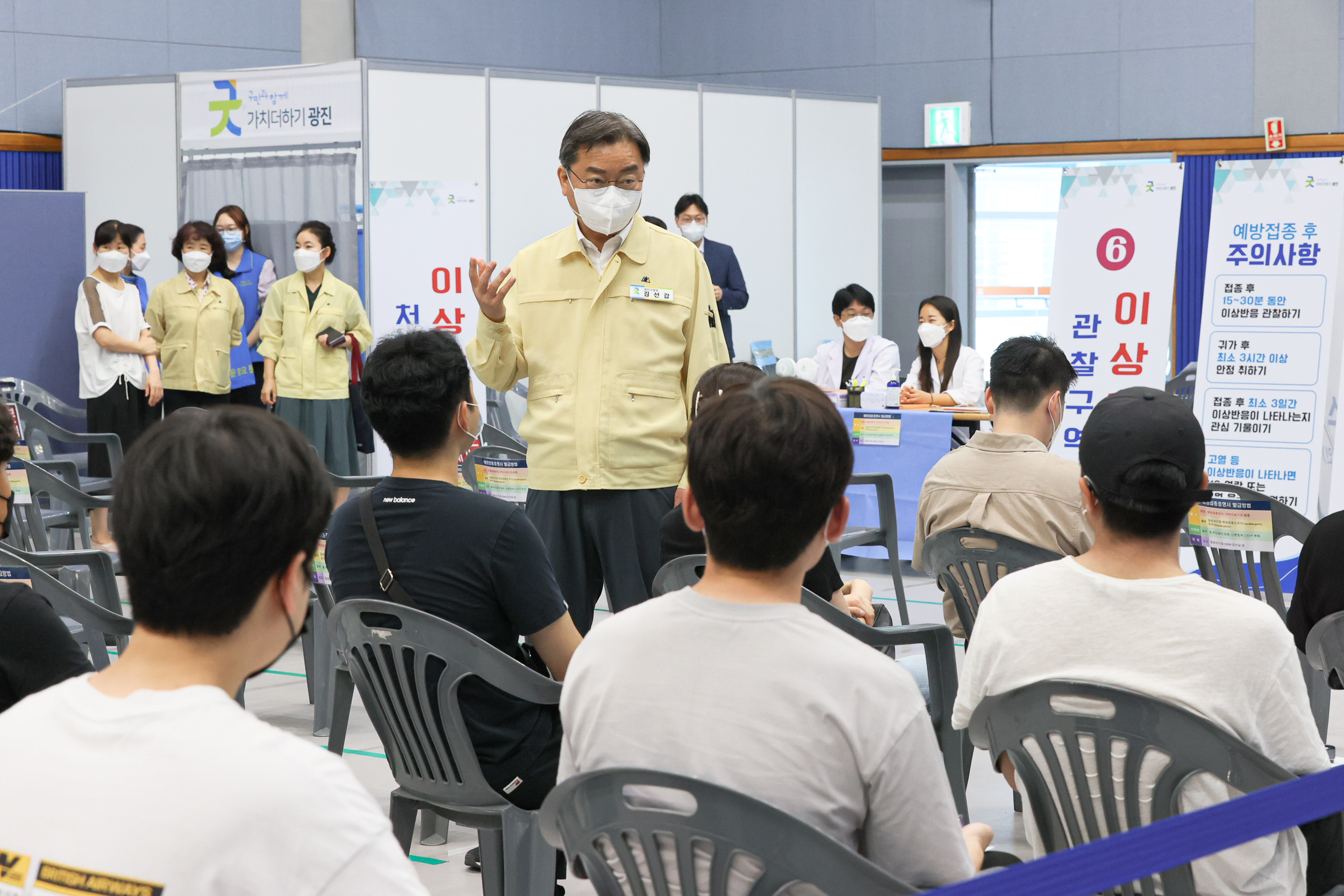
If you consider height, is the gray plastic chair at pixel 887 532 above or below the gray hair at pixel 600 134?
below

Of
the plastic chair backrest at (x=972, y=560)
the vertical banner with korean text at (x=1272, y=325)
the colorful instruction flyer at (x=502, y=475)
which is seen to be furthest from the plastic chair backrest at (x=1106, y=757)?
the vertical banner with korean text at (x=1272, y=325)

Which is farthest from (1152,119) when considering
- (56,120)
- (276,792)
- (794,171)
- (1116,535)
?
(276,792)

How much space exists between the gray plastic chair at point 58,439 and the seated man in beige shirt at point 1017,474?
3.51m

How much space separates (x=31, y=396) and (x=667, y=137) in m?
4.19

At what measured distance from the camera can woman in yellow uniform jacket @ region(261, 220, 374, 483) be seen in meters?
7.45

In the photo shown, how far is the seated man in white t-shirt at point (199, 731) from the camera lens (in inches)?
37.8

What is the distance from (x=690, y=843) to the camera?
1363 mm

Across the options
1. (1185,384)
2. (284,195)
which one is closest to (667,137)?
(284,195)

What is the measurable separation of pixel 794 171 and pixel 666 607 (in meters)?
8.74

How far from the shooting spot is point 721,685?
140cm

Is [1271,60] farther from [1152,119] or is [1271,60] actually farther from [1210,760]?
[1210,760]

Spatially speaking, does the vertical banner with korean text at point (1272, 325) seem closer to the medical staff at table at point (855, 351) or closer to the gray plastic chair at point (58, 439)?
the medical staff at table at point (855, 351)

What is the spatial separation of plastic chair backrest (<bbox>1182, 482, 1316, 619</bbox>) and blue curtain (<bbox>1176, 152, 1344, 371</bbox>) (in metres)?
6.89

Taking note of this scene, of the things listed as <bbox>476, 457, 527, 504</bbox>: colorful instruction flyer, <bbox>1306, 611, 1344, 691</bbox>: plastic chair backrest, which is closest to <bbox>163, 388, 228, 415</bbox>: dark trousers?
<bbox>476, 457, 527, 504</bbox>: colorful instruction flyer
